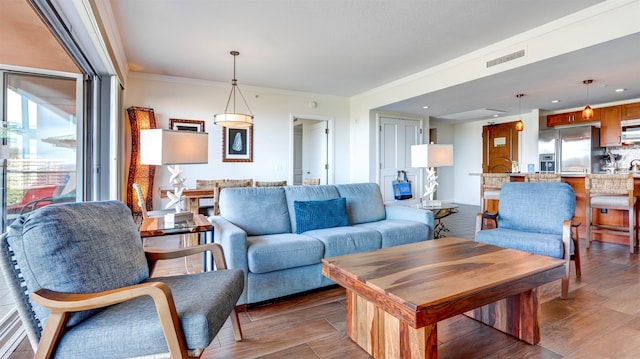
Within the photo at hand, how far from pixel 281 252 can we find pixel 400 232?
116 centimetres

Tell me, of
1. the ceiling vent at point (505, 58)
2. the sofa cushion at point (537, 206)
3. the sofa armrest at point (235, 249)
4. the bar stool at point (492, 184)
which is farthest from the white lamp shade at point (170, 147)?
the bar stool at point (492, 184)

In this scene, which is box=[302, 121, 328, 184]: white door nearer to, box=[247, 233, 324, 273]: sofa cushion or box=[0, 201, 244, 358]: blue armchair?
box=[247, 233, 324, 273]: sofa cushion

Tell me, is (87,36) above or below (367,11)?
below

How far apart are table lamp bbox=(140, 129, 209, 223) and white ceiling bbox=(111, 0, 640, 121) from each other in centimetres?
146

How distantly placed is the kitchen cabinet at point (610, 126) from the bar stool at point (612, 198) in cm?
245

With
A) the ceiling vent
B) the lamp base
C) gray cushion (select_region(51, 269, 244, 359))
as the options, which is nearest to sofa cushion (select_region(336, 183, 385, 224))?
the lamp base

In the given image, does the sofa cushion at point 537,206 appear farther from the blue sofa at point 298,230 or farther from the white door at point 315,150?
the white door at point 315,150

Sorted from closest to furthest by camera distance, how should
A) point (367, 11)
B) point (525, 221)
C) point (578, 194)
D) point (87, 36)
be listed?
1. point (87, 36)
2. point (525, 221)
3. point (367, 11)
4. point (578, 194)

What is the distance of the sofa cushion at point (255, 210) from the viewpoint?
2.73 metres

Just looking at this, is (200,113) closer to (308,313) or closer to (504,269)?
(308,313)

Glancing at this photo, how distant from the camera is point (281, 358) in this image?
1.69 meters

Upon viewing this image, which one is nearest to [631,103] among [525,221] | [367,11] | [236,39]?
[525,221]

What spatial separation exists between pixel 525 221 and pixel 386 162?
3.79m

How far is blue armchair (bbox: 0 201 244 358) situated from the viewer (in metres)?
1.12
